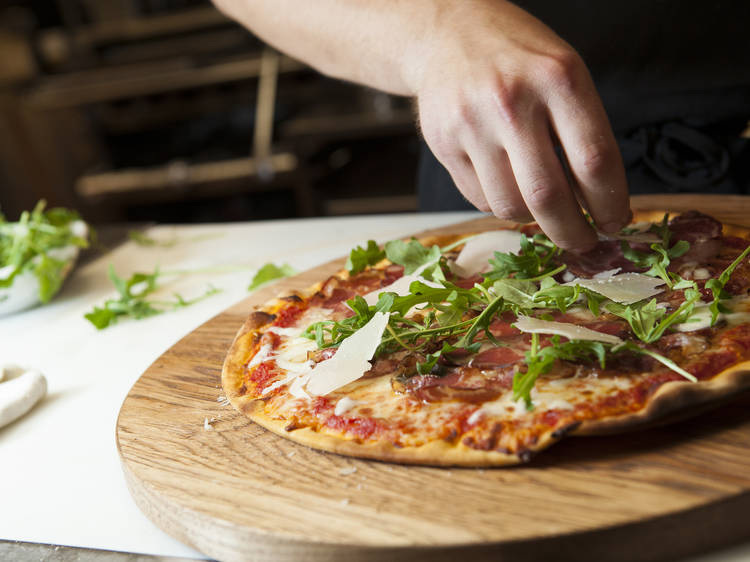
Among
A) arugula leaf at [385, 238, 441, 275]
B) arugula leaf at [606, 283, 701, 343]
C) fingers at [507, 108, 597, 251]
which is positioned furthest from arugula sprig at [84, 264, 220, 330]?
arugula leaf at [606, 283, 701, 343]

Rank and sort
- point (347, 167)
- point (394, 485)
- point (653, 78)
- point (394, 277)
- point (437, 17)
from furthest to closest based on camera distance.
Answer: point (347, 167), point (653, 78), point (394, 277), point (437, 17), point (394, 485)

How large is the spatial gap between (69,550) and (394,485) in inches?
15.7

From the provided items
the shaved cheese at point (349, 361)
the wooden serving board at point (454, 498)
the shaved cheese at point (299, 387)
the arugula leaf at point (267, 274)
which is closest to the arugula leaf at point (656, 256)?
the wooden serving board at point (454, 498)

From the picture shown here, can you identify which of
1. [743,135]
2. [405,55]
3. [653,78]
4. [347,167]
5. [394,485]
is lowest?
[347,167]

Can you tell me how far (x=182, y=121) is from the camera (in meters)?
4.55

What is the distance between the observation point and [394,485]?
2.60 ft

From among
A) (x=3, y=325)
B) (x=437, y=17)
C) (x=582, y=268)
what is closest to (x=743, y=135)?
(x=582, y=268)

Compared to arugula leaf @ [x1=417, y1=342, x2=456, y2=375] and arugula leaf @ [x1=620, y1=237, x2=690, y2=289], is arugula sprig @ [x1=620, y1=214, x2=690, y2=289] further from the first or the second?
arugula leaf @ [x1=417, y1=342, x2=456, y2=375]

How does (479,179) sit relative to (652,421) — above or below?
above

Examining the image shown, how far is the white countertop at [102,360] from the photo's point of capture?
2.96 ft

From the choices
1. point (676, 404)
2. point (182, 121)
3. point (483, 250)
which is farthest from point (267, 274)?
point (182, 121)

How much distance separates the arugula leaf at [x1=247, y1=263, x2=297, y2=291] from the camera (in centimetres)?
156

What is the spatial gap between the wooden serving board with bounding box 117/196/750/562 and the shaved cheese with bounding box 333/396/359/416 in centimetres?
7

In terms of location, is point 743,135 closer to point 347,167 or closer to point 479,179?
point 479,179
